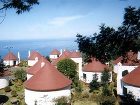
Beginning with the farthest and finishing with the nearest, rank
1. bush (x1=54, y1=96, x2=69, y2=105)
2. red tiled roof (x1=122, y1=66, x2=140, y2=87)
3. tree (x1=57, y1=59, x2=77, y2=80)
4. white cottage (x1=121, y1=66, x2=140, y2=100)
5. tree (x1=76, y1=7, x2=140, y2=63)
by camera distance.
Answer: tree (x1=57, y1=59, x2=77, y2=80) → bush (x1=54, y1=96, x2=69, y2=105) → red tiled roof (x1=122, y1=66, x2=140, y2=87) → white cottage (x1=121, y1=66, x2=140, y2=100) → tree (x1=76, y1=7, x2=140, y2=63)

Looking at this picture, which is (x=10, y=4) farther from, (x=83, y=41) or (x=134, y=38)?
(x=134, y=38)

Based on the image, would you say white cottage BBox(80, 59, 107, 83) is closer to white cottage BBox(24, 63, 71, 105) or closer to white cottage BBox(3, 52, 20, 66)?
white cottage BBox(24, 63, 71, 105)

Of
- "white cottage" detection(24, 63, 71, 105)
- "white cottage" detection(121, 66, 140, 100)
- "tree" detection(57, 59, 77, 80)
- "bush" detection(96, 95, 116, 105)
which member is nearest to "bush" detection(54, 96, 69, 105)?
"white cottage" detection(24, 63, 71, 105)

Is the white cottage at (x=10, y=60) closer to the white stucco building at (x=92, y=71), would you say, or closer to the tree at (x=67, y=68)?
the white stucco building at (x=92, y=71)

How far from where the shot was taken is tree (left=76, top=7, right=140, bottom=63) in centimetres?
2095

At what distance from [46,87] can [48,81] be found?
1.12m

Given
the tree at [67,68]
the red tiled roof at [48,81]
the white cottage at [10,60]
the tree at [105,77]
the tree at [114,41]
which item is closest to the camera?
the tree at [114,41]

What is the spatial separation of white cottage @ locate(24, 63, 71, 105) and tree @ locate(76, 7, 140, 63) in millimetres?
15619

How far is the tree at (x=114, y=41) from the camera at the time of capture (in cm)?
2095

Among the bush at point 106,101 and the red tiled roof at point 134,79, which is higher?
the red tiled roof at point 134,79

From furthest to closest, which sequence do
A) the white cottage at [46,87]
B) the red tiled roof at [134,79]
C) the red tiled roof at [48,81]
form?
1. the red tiled roof at [48,81]
2. the white cottage at [46,87]
3. the red tiled roof at [134,79]

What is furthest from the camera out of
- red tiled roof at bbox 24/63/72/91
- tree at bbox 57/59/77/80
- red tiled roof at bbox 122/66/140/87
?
tree at bbox 57/59/77/80

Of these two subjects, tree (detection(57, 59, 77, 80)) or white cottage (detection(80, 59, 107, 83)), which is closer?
tree (detection(57, 59, 77, 80))

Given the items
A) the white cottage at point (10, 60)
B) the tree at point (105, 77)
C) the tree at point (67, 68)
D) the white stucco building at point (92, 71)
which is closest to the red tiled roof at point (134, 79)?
the tree at point (105, 77)
